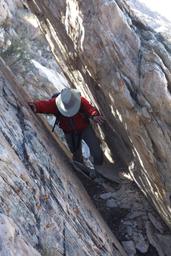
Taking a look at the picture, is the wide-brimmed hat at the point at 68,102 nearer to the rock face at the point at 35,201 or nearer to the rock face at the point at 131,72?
the rock face at the point at 131,72

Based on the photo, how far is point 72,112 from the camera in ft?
30.6

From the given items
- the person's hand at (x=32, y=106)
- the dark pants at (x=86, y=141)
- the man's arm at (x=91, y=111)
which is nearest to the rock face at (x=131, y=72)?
the man's arm at (x=91, y=111)

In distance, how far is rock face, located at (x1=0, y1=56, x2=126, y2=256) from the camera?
483 cm

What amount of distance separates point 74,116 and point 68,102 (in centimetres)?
48

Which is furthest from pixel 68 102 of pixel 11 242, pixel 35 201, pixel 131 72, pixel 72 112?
pixel 11 242

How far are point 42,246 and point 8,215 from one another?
2.33ft

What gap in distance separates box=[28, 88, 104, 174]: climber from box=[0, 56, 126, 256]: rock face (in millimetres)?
682

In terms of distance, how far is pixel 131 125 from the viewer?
8.02 metres

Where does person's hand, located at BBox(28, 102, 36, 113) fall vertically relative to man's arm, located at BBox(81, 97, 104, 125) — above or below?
above

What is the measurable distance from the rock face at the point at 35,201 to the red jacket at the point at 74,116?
617 mm

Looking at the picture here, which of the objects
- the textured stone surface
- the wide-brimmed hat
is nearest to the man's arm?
the wide-brimmed hat

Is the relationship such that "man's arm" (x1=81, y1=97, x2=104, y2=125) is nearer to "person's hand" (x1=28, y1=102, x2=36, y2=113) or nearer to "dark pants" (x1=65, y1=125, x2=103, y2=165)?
"dark pants" (x1=65, y1=125, x2=103, y2=165)

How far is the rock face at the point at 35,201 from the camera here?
483 cm

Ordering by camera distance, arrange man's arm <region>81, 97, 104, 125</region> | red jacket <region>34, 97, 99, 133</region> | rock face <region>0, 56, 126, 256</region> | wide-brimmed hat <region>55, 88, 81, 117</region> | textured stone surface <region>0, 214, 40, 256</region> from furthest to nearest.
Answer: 1. red jacket <region>34, 97, 99, 133</region>
2. man's arm <region>81, 97, 104, 125</region>
3. wide-brimmed hat <region>55, 88, 81, 117</region>
4. rock face <region>0, 56, 126, 256</region>
5. textured stone surface <region>0, 214, 40, 256</region>
